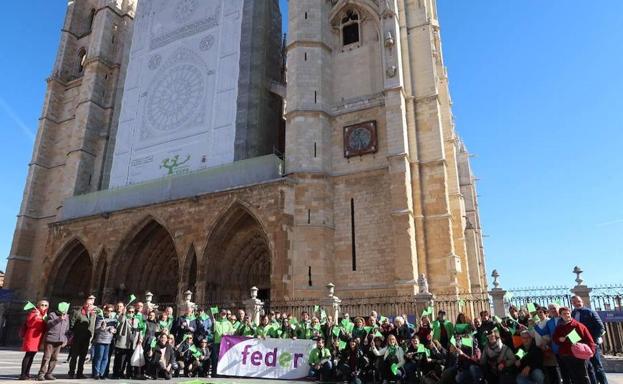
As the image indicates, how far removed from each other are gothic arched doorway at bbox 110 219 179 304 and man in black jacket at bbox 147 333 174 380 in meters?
11.1

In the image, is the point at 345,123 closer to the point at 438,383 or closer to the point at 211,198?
the point at 211,198

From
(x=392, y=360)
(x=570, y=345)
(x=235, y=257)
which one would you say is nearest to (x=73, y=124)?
(x=235, y=257)

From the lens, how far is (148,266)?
1902cm

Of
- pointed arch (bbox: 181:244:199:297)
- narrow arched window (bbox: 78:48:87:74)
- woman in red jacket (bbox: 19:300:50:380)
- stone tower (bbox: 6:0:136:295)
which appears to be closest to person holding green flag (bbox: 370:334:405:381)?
woman in red jacket (bbox: 19:300:50:380)

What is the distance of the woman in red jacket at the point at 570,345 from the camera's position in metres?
5.05

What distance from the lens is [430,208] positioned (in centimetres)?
1484

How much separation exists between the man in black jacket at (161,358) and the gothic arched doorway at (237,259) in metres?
8.27

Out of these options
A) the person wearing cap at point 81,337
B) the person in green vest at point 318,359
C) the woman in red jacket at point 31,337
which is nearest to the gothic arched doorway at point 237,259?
the person in green vest at point 318,359

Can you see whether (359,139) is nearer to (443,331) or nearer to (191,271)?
(191,271)

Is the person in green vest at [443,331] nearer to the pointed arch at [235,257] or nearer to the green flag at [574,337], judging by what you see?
the green flag at [574,337]

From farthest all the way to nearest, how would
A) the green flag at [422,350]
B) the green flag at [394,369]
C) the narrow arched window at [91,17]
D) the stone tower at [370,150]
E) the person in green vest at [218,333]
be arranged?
the narrow arched window at [91,17] < the stone tower at [370,150] < the person in green vest at [218,333] < the green flag at [394,369] < the green flag at [422,350]

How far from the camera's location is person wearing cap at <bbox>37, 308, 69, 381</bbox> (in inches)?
262

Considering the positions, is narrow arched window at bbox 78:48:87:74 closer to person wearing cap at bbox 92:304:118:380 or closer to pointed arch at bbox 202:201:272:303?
pointed arch at bbox 202:201:272:303

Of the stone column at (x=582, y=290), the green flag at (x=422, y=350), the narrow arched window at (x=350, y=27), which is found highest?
the narrow arched window at (x=350, y=27)
